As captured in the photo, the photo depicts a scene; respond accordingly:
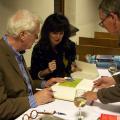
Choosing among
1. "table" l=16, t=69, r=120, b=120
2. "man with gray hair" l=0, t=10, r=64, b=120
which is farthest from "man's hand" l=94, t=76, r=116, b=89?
"man with gray hair" l=0, t=10, r=64, b=120

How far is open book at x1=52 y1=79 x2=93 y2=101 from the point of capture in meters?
1.89

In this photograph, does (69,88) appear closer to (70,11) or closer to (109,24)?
(109,24)

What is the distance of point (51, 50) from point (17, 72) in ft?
3.47

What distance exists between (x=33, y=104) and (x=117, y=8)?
0.79m

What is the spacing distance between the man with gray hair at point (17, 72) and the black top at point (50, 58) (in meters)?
0.79

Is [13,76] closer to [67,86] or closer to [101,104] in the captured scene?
[67,86]

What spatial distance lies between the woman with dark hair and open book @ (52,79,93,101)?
0.68 meters

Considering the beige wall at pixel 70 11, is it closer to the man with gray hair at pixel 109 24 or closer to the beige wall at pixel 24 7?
the beige wall at pixel 24 7

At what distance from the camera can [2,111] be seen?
69.5 inches

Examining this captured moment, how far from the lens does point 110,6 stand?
171cm

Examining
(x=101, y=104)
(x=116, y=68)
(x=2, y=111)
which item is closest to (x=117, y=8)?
(x=101, y=104)

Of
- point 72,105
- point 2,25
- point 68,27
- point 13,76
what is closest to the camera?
point 72,105

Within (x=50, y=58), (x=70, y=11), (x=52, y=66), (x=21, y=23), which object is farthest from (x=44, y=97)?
(x=70, y=11)

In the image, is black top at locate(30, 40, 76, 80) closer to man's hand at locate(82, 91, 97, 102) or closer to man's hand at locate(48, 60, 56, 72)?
man's hand at locate(48, 60, 56, 72)
